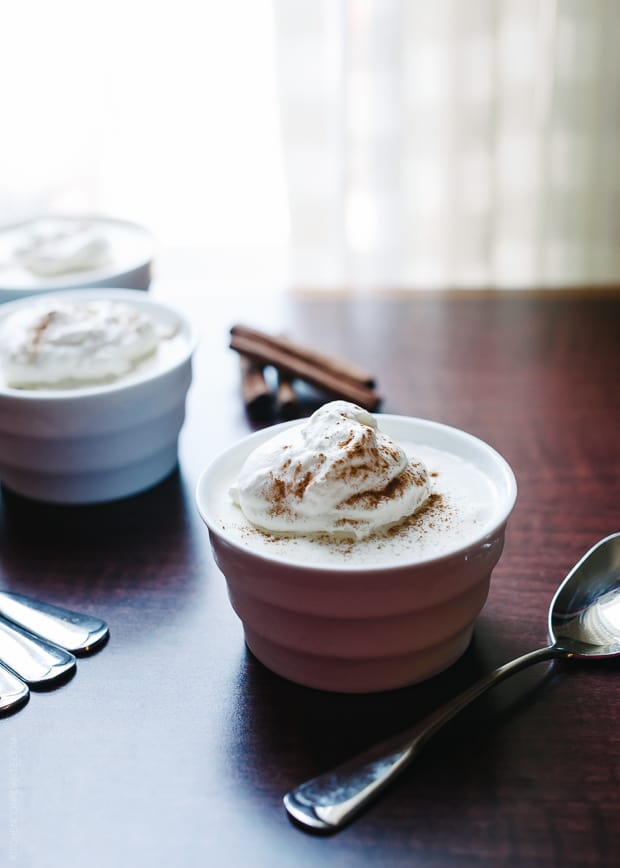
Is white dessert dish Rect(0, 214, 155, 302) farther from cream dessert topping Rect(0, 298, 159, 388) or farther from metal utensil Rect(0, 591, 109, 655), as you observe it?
metal utensil Rect(0, 591, 109, 655)

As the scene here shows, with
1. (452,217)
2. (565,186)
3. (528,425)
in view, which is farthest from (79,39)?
(528,425)

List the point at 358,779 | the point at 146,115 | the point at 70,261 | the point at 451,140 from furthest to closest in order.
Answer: the point at 146,115 < the point at 451,140 < the point at 70,261 < the point at 358,779

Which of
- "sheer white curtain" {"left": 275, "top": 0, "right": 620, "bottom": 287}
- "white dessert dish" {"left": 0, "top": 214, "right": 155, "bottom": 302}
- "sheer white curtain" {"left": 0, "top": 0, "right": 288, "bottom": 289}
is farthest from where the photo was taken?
"sheer white curtain" {"left": 0, "top": 0, "right": 288, "bottom": 289}

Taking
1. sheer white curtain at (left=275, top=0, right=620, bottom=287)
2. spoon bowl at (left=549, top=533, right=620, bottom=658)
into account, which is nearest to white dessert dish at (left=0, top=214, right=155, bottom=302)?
spoon bowl at (left=549, top=533, right=620, bottom=658)

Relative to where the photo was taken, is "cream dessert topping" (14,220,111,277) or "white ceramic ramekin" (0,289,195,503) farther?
"cream dessert topping" (14,220,111,277)

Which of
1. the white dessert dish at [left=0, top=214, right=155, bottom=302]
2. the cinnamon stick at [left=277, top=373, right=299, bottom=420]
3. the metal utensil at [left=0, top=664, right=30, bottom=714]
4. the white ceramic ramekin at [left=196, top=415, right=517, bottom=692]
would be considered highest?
the white dessert dish at [left=0, top=214, right=155, bottom=302]

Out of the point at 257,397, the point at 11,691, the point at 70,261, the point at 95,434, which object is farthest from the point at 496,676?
the point at 70,261

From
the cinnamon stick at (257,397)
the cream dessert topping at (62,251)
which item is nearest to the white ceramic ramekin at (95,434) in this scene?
the cinnamon stick at (257,397)

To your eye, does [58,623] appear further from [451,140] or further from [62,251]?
[451,140]
